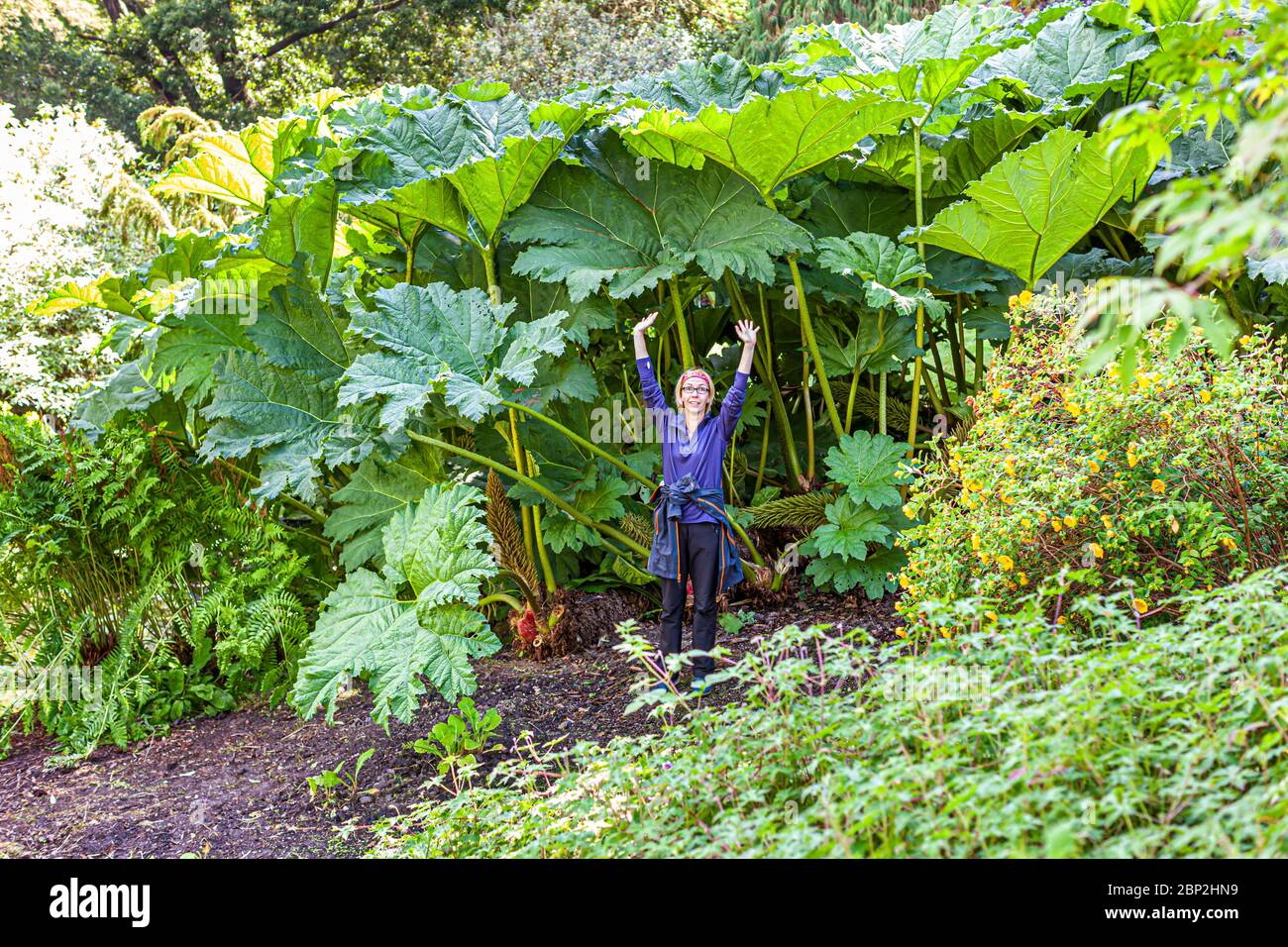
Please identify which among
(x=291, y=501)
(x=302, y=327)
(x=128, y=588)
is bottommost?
(x=128, y=588)

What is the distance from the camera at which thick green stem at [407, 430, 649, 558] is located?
4.24 metres

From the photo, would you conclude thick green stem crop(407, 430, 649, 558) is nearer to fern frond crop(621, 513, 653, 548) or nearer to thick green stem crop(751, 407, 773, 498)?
fern frond crop(621, 513, 653, 548)

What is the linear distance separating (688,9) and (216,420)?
50.1 ft

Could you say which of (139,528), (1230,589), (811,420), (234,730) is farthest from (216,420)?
(1230,589)

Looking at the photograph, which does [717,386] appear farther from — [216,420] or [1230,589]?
[1230,589]

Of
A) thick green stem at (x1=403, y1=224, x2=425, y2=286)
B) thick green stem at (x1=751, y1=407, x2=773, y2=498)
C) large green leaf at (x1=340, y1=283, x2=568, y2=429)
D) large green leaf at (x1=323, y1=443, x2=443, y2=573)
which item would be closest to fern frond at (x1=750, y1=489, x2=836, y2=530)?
thick green stem at (x1=751, y1=407, x2=773, y2=498)

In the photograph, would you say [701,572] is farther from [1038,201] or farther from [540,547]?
[1038,201]

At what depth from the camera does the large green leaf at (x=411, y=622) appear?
3482 mm

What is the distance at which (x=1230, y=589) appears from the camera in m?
2.27

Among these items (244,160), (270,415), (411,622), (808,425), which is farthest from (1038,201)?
(244,160)

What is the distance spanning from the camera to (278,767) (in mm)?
4090

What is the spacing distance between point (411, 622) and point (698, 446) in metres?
1.23

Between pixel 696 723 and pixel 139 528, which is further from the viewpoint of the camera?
pixel 139 528
